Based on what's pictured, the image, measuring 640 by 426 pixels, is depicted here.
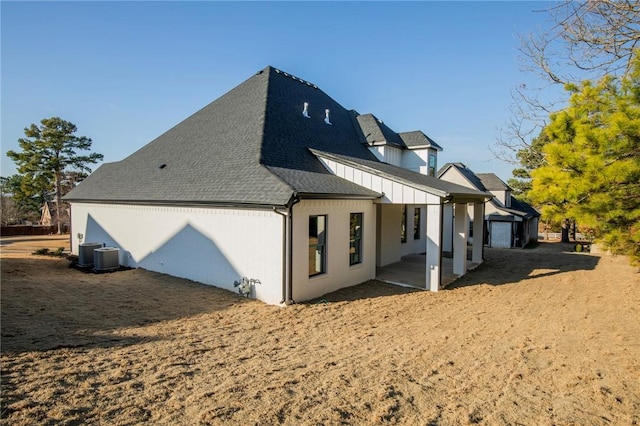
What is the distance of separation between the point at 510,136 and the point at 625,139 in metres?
3.65

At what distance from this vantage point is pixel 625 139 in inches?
257

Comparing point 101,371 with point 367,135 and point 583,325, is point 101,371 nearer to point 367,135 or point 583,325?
point 583,325

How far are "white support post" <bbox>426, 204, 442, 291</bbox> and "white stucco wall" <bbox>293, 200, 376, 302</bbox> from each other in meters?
2.00

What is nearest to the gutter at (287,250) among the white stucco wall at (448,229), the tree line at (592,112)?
the tree line at (592,112)

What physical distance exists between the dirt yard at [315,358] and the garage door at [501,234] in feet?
53.1

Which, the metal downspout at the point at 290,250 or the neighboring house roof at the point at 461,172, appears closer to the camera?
the metal downspout at the point at 290,250

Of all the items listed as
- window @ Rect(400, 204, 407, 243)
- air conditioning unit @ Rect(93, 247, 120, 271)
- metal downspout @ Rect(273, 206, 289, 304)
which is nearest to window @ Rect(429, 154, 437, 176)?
window @ Rect(400, 204, 407, 243)

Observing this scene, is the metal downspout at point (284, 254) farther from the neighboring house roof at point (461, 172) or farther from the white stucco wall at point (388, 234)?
the neighboring house roof at point (461, 172)

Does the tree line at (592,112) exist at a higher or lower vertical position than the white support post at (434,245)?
higher

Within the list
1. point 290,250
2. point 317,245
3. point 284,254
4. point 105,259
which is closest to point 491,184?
point 317,245

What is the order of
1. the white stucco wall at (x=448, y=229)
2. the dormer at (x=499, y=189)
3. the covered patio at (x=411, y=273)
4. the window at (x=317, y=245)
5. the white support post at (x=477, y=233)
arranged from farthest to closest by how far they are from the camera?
the dormer at (x=499, y=189) → the white stucco wall at (x=448, y=229) → the white support post at (x=477, y=233) → the covered patio at (x=411, y=273) → the window at (x=317, y=245)

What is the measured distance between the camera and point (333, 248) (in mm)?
10359

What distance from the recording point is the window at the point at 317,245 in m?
9.82

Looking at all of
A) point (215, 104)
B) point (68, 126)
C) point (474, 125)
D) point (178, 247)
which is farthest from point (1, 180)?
point (474, 125)
